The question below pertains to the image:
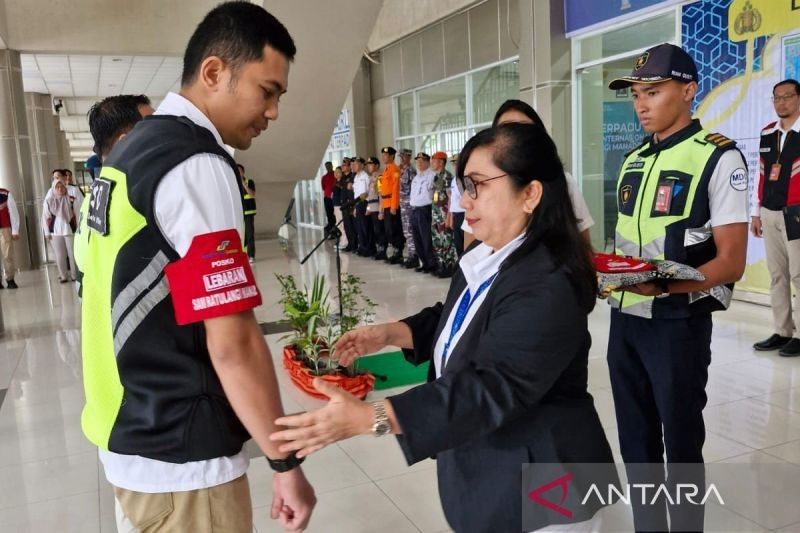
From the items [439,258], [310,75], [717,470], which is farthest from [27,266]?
[717,470]

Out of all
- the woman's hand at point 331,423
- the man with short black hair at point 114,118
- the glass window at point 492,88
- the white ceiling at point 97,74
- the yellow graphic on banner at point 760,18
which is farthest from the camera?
the white ceiling at point 97,74

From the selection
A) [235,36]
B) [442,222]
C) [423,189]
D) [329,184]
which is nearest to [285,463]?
[235,36]

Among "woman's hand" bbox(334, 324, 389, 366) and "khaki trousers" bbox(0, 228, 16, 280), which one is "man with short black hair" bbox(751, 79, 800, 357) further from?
"khaki trousers" bbox(0, 228, 16, 280)

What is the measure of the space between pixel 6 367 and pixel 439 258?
4.95m

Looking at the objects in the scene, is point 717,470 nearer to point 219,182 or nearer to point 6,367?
point 219,182

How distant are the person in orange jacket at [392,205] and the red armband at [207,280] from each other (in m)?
8.47

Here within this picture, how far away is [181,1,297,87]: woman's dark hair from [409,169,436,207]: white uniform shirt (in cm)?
730

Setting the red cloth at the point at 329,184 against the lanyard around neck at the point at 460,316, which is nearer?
the lanyard around neck at the point at 460,316

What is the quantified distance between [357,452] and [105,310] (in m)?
2.19

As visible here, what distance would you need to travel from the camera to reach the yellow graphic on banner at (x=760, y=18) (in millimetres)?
5152

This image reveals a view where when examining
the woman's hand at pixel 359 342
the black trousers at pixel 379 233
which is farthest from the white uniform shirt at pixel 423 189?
the woman's hand at pixel 359 342

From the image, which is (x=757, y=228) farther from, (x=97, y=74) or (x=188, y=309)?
(x=97, y=74)

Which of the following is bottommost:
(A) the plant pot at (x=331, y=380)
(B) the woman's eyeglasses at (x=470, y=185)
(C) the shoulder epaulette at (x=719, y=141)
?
(A) the plant pot at (x=331, y=380)

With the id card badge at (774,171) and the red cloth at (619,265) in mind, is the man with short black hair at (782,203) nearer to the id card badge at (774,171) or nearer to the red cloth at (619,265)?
the id card badge at (774,171)
